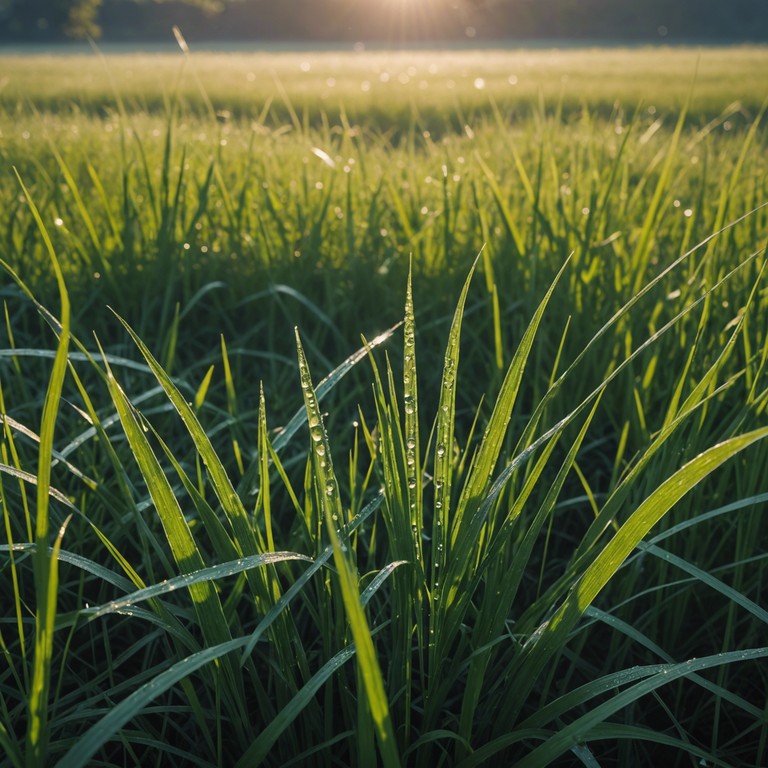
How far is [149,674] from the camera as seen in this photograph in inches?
26.7

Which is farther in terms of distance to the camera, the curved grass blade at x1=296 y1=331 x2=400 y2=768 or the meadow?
the meadow

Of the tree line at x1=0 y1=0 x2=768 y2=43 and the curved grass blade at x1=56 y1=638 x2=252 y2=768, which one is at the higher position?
the tree line at x1=0 y1=0 x2=768 y2=43

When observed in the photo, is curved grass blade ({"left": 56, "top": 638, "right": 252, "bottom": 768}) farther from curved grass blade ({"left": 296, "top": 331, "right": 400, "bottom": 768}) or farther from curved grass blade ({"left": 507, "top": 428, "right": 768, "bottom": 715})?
curved grass blade ({"left": 507, "top": 428, "right": 768, "bottom": 715})

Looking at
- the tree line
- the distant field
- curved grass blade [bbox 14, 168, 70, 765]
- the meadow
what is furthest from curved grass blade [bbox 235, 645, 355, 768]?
the tree line

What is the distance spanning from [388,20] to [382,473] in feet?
136

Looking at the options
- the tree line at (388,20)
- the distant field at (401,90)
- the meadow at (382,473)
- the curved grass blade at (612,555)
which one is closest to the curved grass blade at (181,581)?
the meadow at (382,473)

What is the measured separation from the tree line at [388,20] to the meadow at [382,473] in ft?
122

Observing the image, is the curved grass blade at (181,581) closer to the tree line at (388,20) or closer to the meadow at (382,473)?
the meadow at (382,473)

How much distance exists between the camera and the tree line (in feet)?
114

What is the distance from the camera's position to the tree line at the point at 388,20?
34812 millimetres

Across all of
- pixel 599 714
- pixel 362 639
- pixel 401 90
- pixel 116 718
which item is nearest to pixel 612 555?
pixel 599 714

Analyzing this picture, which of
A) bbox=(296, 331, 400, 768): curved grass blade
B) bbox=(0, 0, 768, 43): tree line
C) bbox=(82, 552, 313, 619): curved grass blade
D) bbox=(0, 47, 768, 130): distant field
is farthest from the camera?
bbox=(0, 0, 768, 43): tree line

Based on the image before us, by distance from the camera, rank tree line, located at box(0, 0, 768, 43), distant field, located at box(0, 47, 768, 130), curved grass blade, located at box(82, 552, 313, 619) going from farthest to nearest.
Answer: tree line, located at box(0, 0, 768, 43), distant field, located at box(0, 47, 768, 130), curved grass blade, located at box(82, 552, 313, 619)

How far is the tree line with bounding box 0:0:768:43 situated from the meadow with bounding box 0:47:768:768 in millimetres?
37035
